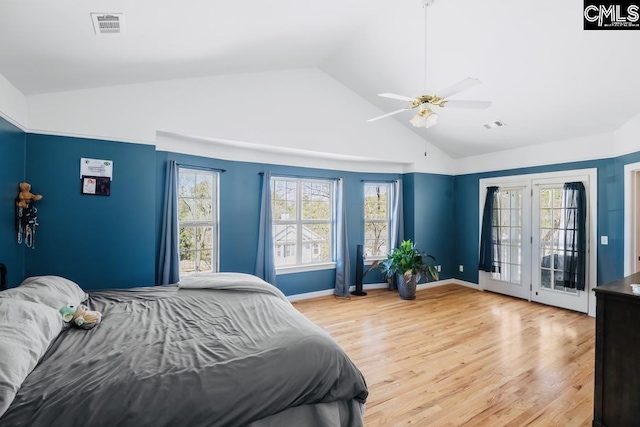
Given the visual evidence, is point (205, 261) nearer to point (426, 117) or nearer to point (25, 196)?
point (25, 196)

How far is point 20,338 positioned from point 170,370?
69 centimetres

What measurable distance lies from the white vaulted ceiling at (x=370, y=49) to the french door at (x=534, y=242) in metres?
0.83

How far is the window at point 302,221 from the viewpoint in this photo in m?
4.77

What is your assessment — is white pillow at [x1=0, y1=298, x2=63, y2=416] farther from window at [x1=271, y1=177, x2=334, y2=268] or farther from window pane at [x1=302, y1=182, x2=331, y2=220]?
window pane at [x1=302, y1=182, x2=331, y2=220]

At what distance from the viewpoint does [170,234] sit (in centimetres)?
360

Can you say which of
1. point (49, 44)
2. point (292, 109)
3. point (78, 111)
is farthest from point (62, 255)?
point (292, 109)

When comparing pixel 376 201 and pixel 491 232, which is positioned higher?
pixel 376 201

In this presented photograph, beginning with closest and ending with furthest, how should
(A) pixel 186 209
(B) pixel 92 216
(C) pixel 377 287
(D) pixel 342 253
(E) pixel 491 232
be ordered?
(B) pixel 92 216
(A) pixel 186 209
(D) pixel 342 253
(E) pixel 491 232
(C) pixel 377 287

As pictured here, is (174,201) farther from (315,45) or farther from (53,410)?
(53,410)

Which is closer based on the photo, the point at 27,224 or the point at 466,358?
the point at 27,224

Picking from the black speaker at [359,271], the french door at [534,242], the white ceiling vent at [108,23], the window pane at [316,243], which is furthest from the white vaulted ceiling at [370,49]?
the black speaker at [359,271]

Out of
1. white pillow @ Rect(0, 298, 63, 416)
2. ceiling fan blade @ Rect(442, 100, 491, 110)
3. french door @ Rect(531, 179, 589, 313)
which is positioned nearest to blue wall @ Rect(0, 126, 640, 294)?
french door @ Rect(531, 179, 589, 313)

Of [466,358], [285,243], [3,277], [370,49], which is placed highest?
[370,49]

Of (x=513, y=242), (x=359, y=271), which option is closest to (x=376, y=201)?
(x=359, y=271)
